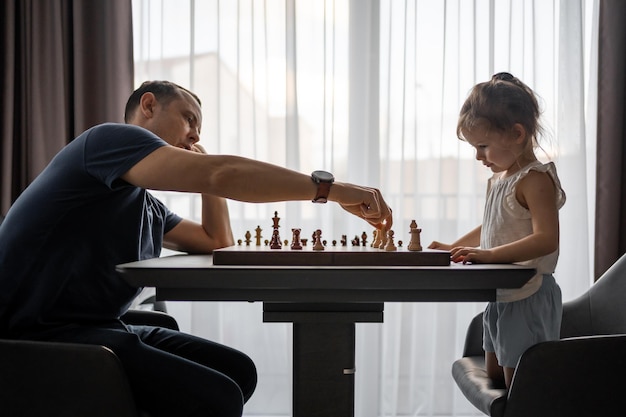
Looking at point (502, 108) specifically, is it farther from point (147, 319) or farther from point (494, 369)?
point (147, 319)

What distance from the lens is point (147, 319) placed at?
2.14m

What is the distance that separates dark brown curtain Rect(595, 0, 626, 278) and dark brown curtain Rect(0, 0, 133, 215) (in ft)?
7.42

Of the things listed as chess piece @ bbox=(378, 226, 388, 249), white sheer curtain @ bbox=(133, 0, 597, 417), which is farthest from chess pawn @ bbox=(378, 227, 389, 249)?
white sheer curtain @ bbox=(133, 0, 597, 417)

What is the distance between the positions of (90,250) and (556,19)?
2588mm

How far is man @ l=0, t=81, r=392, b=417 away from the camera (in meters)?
1.49

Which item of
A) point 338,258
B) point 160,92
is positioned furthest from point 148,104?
point 338,258

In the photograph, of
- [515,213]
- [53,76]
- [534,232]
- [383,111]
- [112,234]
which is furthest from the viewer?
[383,111]

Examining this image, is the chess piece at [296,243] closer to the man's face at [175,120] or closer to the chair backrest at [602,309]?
the man's face at [175,120]

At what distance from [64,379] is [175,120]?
839mm

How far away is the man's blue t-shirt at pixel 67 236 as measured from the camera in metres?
1.55

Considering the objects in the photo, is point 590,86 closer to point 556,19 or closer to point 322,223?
point 556,19

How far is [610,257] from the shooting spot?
312 centimetres

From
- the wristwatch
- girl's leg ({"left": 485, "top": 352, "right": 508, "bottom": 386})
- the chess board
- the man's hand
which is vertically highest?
the wristwatch

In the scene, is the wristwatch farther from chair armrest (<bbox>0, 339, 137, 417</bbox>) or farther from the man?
chair armrest (<bbox>0, 339, 137, 417</bbox>)
